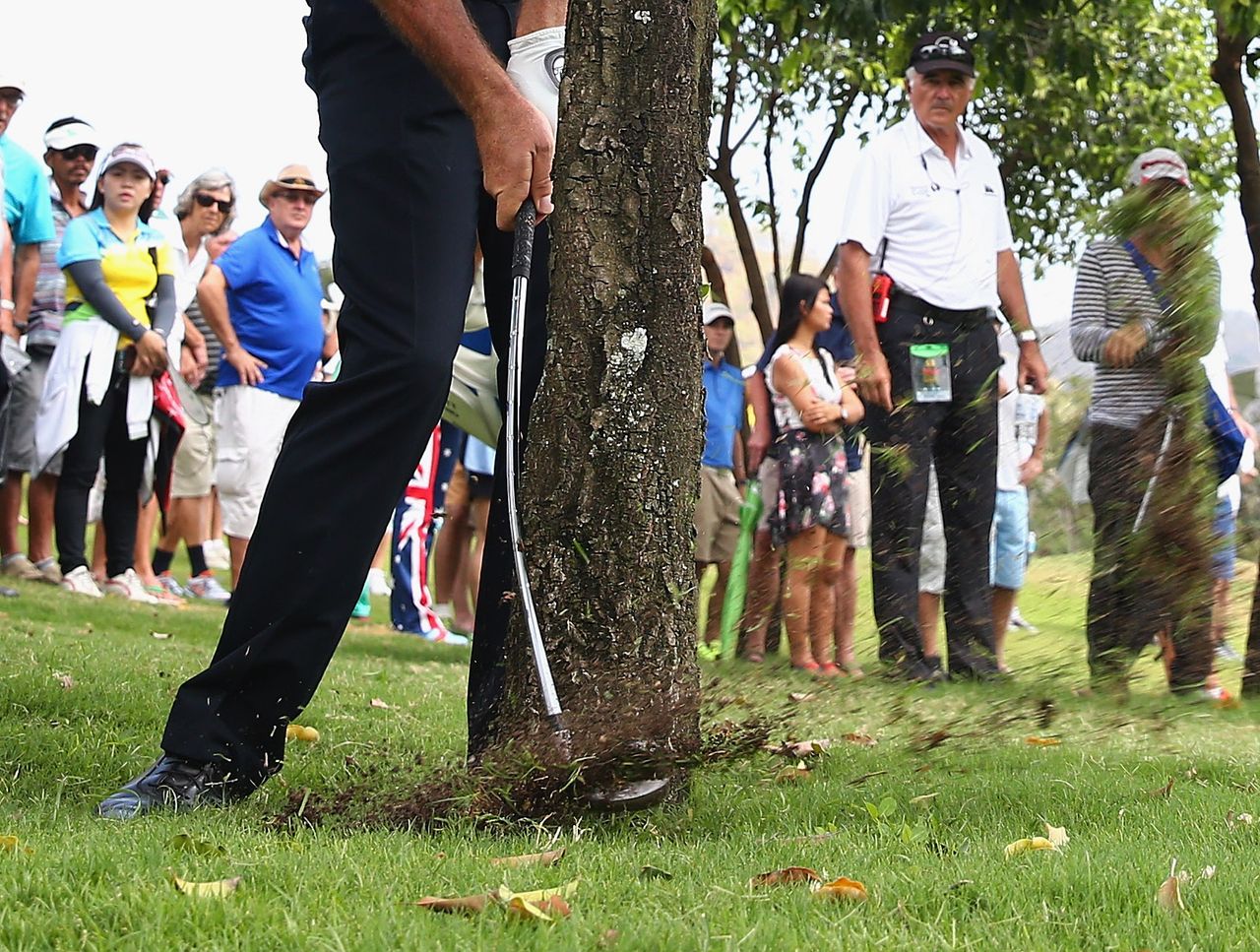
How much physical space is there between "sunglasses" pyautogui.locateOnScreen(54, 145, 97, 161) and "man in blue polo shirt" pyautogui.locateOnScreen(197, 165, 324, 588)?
4.04 ft

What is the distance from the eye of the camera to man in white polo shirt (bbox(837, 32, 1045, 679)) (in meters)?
6.58

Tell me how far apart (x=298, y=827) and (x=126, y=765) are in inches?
38.3

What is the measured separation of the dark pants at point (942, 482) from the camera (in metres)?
5.66

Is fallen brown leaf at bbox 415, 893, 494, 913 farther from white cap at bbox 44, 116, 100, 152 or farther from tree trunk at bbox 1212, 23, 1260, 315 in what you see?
white cap at bbox 44, 116, 100, 152

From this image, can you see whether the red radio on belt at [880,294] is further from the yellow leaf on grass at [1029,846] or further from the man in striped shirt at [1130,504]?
the yellow leaf on grass at [1029,846]

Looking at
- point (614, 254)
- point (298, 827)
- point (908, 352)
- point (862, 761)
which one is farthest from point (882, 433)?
point (298, 827)

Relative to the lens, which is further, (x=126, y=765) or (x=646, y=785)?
(x=126, y=765)

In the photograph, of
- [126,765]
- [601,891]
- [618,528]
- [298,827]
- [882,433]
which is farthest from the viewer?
[882,433]

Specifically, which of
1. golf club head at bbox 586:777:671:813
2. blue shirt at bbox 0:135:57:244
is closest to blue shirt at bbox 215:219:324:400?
blue shirt at bbox 0:135:57:244

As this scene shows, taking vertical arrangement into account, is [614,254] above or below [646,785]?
above

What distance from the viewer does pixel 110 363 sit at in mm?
9312

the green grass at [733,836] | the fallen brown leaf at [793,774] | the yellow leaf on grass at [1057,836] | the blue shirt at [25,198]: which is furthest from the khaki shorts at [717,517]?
the yellow leaf on grass at [1057,836]

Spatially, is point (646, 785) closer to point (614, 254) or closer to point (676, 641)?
point (676, 641)

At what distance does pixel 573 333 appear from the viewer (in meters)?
3.25
